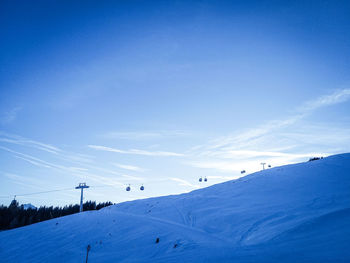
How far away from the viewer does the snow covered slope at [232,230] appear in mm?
6159

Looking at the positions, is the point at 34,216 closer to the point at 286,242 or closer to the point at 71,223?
the point at 71,223

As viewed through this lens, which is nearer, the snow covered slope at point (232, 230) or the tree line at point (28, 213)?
the snow covered slope at point (232, 230)

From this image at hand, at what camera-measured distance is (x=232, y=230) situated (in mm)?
9625

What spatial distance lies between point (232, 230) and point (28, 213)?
70.0m

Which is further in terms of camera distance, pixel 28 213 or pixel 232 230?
pixel 28 213

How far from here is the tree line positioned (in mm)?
52844

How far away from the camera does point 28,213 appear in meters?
60.0

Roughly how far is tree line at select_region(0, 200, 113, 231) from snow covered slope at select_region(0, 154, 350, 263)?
1842 inches

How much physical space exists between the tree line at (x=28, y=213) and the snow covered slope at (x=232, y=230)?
46783mm

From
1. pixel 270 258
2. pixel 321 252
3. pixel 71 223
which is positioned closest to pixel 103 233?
pixel 71 223

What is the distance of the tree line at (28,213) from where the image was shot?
52844mm

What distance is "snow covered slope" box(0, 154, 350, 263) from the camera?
6159mm

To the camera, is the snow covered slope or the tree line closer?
the snow covered slope

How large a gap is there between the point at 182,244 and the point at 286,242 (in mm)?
4101
